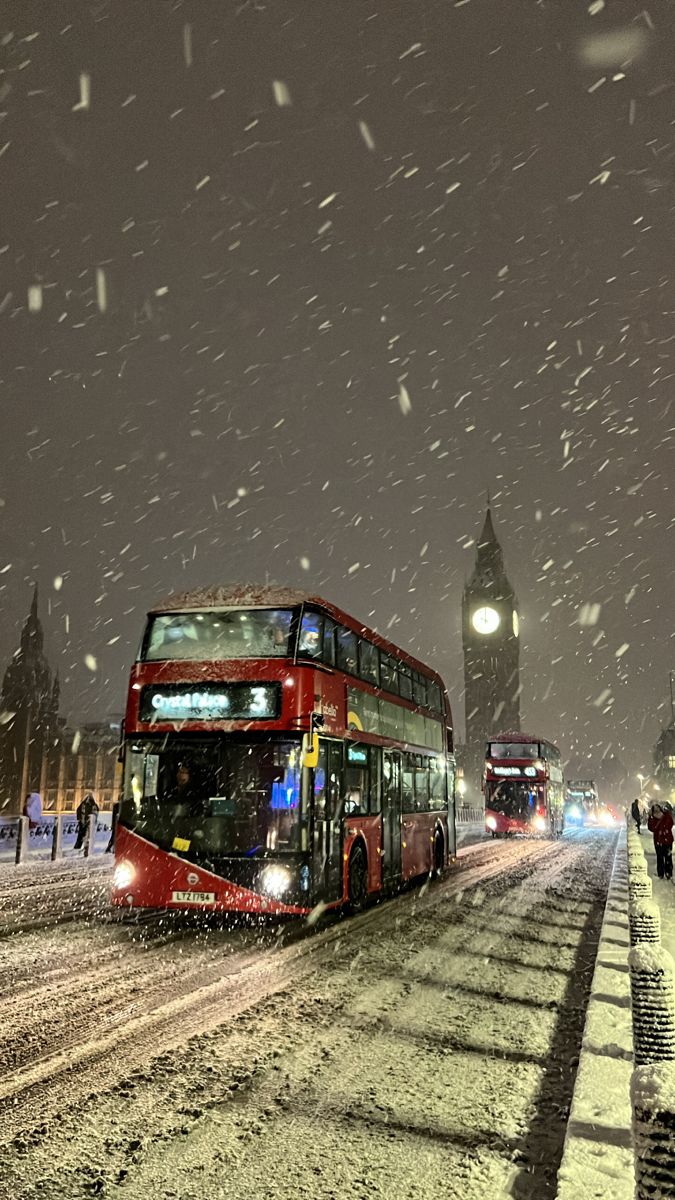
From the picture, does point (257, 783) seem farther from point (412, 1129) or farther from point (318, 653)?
point (412, 1129)

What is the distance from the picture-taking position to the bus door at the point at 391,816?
1348cm

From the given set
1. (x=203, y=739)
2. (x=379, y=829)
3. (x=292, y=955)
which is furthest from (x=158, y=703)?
(x=379, y=829)

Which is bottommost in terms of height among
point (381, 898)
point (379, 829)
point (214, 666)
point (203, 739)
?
point (381, 898)

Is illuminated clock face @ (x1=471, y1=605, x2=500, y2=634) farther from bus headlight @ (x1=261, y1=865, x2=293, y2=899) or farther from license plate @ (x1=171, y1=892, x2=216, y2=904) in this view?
license plate @ (x1=171, y1=892, x2=216, y2=904)

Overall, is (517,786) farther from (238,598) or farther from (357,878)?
(238,598)

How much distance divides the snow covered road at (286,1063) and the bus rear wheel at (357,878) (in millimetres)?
1384

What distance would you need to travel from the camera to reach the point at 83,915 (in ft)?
38.8

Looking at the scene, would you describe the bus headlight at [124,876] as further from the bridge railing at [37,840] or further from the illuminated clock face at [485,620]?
the illuminated clock face at [485,620]

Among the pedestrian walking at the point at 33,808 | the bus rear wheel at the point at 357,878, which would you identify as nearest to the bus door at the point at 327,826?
the bus rear wheel at the point at 357,878

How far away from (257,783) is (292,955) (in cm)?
205

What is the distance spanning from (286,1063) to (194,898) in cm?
502

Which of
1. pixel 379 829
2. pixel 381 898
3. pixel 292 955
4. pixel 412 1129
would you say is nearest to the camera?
pixel 412 1129

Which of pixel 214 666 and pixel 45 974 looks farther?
pixel 214 666

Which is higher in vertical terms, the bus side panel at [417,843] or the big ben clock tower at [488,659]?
the big ben clock tower at [488,659]
